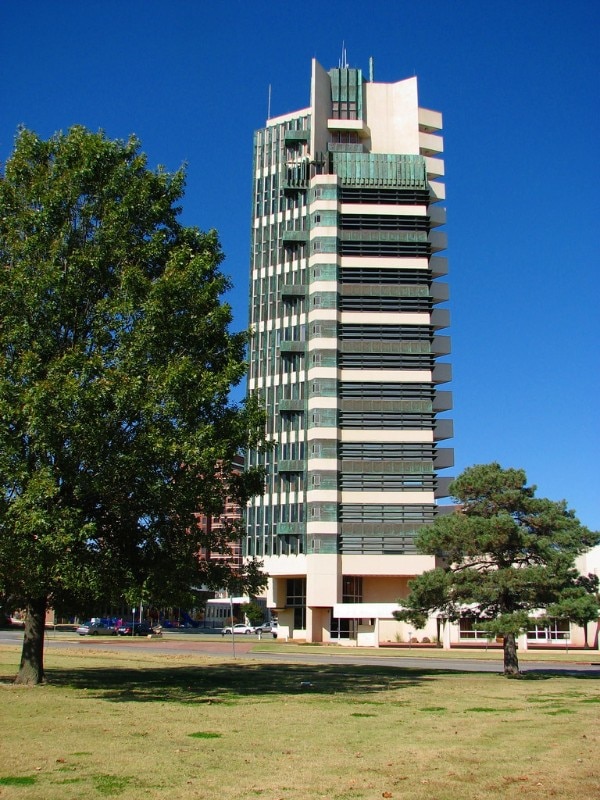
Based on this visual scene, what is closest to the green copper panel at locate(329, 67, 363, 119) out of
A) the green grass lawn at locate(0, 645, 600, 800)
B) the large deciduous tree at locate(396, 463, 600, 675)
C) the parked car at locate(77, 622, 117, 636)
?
the parked car at locate(77, 622, 117, 636)

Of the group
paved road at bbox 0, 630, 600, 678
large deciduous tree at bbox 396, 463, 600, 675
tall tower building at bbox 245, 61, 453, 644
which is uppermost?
tall tower building at bbox 245, 61, 453, 644

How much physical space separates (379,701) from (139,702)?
21.5 ft

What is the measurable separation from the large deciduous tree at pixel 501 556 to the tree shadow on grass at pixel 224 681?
3.41 metres

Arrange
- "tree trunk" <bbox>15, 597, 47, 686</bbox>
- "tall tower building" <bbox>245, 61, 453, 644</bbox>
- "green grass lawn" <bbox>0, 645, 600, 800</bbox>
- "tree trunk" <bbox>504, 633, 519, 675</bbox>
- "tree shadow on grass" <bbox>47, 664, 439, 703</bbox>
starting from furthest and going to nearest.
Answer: "tall tower building" <bbox>245, 61, 453, 644</bbox> → "tree trunk" <bbox>504, 633, 519, 675</bbox> → "tree trunk" <bbox>15, 597, 47, 686</bbox> → "tree shadow on grass" <bbox>47, 664, 439, 703</bbox> → "green grass lawn" <bbox>0, 645, 600, 800</bbox>

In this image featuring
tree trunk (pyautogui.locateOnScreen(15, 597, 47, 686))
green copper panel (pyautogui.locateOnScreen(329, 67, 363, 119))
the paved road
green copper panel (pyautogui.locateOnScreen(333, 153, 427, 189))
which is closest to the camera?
tree trunk (pyautogui.locateOnScreen(15, 597, 47, 686))

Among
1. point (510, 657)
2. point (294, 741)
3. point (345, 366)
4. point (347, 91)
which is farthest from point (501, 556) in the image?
point (347, 91)

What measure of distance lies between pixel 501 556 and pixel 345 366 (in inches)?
2143

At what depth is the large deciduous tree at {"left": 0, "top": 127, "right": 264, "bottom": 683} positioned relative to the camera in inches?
810

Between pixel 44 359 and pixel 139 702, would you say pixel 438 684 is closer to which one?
pixel 139 702

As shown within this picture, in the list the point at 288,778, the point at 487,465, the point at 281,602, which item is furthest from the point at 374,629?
the point at 288,778

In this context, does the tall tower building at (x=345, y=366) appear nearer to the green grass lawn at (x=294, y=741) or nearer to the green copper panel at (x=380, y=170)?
the green copper panel at (x=380, y=170)

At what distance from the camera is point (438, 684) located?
28688 mm

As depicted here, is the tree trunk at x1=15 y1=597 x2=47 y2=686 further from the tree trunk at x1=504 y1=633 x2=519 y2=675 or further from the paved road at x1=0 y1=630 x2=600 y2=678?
the paved road at x1=0 y1=630 x2=600 y2=678

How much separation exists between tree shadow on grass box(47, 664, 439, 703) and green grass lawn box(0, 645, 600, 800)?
0.17 metres
